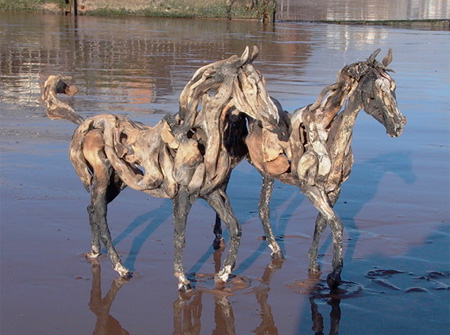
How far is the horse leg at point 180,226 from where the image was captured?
646 centimetres

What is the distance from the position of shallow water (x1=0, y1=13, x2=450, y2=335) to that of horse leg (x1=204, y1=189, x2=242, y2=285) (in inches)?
6.5

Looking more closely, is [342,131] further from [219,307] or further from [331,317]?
[219,307]

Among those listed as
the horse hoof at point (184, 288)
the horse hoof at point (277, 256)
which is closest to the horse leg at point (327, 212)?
the horse hoof at point (277, 256)

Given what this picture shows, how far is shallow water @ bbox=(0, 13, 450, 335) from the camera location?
249 inches

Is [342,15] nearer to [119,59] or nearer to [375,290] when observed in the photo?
[119,59]

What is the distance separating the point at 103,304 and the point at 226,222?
1.23m

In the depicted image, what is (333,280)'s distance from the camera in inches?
271

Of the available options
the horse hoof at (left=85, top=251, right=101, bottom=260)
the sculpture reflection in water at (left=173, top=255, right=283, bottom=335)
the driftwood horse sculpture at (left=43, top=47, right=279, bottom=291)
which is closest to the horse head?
the driftwood horse sculpture at (left=43, top=47, right=279, bottom=291)

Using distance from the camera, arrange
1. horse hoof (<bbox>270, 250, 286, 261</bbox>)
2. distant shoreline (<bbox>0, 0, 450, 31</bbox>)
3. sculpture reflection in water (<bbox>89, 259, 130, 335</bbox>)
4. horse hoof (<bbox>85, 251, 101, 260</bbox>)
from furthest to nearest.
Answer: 1. distant shoreline (<bbox>0, 0, 450, 31</bbox>)
2. horse hoof (<bbox>270, 250, 286, 261</bbox>)
3. horse hoof (<bbox>85, 251, 101, 260</bbox>)
4. sculpture reflection in water (<bbox>89, 259, 130, 335</bbox>)

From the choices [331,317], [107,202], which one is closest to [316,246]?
[331,317]

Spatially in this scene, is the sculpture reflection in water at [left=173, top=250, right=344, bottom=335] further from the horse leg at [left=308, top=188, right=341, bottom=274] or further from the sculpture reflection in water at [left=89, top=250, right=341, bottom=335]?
the horse leg at [left=308, top=188, right=341, bottom=274]

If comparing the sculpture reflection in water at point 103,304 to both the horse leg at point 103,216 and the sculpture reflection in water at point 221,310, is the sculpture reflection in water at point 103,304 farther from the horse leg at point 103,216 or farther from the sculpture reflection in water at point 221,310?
the sculpture reflection in water at point 221,310

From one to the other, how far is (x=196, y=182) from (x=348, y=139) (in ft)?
4.35

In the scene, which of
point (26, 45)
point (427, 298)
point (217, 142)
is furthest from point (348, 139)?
point (26, 45)
